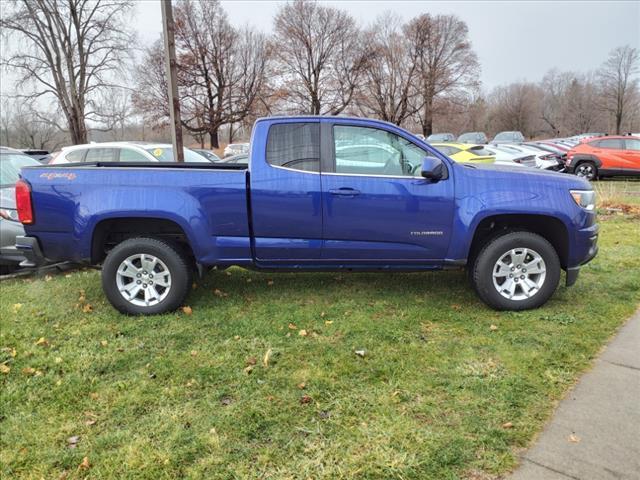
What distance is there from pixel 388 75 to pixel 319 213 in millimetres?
46928

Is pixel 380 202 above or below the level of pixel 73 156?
below

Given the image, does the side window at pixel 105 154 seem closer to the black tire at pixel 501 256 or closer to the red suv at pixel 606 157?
the black tire at pixel 501 256

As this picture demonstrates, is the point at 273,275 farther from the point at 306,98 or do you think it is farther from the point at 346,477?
the point at 306,98

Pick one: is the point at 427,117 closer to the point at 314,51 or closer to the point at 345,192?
the point at 314,51

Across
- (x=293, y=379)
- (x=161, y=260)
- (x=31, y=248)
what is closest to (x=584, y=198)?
(x=293, y=379)

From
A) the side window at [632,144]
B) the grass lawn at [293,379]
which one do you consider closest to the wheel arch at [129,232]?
the grass lawn at [293,379]

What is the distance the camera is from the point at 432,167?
4.26 meters

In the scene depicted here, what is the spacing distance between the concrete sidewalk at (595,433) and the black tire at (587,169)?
15.7 meters

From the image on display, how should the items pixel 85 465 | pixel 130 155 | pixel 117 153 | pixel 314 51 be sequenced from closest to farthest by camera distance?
pixel 85 465, pixel 130 155, pixel 117 153, pixel 314 51

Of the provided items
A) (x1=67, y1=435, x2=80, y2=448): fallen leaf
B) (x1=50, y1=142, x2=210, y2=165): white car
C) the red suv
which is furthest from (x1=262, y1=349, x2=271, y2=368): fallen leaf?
the red suv

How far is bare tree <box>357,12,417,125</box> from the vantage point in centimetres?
4678

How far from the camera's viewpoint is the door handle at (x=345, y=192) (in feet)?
14.5

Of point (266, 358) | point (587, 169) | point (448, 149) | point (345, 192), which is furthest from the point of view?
point (587, 169)

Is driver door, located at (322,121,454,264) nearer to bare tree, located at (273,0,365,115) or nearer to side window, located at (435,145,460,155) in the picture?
side window, located at (435,145,460,155)
